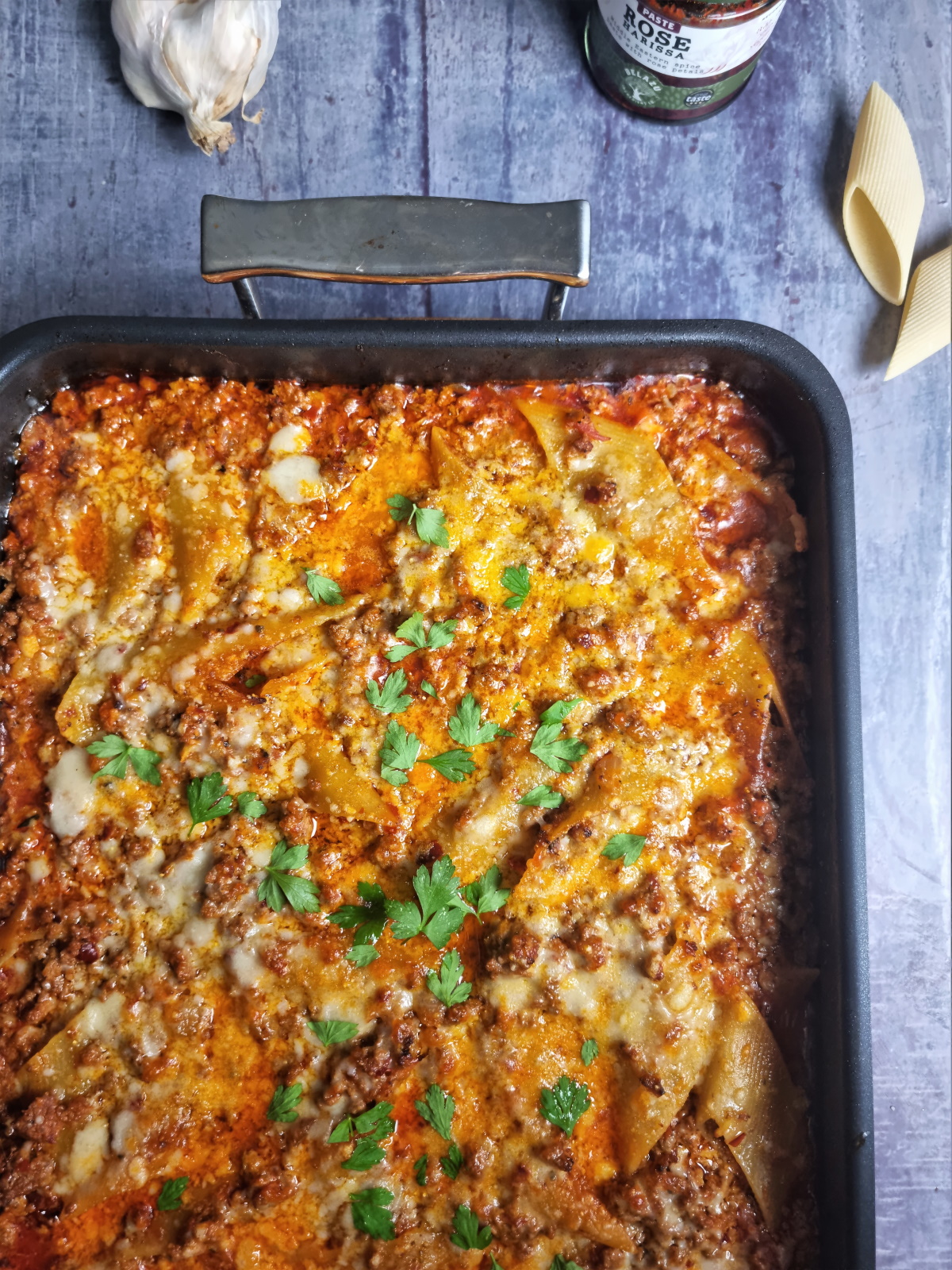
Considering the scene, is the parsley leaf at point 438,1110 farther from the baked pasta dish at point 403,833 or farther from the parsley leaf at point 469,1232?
the parsley leaf at point 469,1232

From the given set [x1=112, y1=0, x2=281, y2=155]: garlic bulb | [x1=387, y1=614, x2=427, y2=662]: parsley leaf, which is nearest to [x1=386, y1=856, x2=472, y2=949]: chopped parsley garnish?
[x1=387, y1=614, x2=427, y2=662]: parsley leaf

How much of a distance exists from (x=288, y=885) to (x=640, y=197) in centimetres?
222

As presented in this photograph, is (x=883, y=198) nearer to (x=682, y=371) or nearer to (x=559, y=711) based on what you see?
(x=682, y=371)

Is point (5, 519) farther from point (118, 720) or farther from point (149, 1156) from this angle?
point (149, 1156)

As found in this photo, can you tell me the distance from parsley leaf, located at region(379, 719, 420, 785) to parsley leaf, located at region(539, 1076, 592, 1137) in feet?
2.53

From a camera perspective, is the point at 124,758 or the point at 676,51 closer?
the point at 124,758

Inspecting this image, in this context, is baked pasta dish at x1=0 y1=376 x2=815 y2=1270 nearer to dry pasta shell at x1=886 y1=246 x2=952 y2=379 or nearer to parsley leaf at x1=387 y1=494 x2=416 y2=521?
parsley leaf at x1=387 y1=494 x2=416 y2=521

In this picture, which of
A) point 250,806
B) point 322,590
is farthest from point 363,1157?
point 322,590

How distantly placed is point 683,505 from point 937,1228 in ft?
7.12

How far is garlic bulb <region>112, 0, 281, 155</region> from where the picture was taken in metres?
2.61

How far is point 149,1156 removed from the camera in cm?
217

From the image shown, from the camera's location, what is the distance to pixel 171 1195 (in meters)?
2.16

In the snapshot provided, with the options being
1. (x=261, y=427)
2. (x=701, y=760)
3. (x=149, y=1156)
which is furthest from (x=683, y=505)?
(x=149, y=1156)

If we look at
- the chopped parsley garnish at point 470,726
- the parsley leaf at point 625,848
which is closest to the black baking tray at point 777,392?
the parsley leaf at point 625,848
